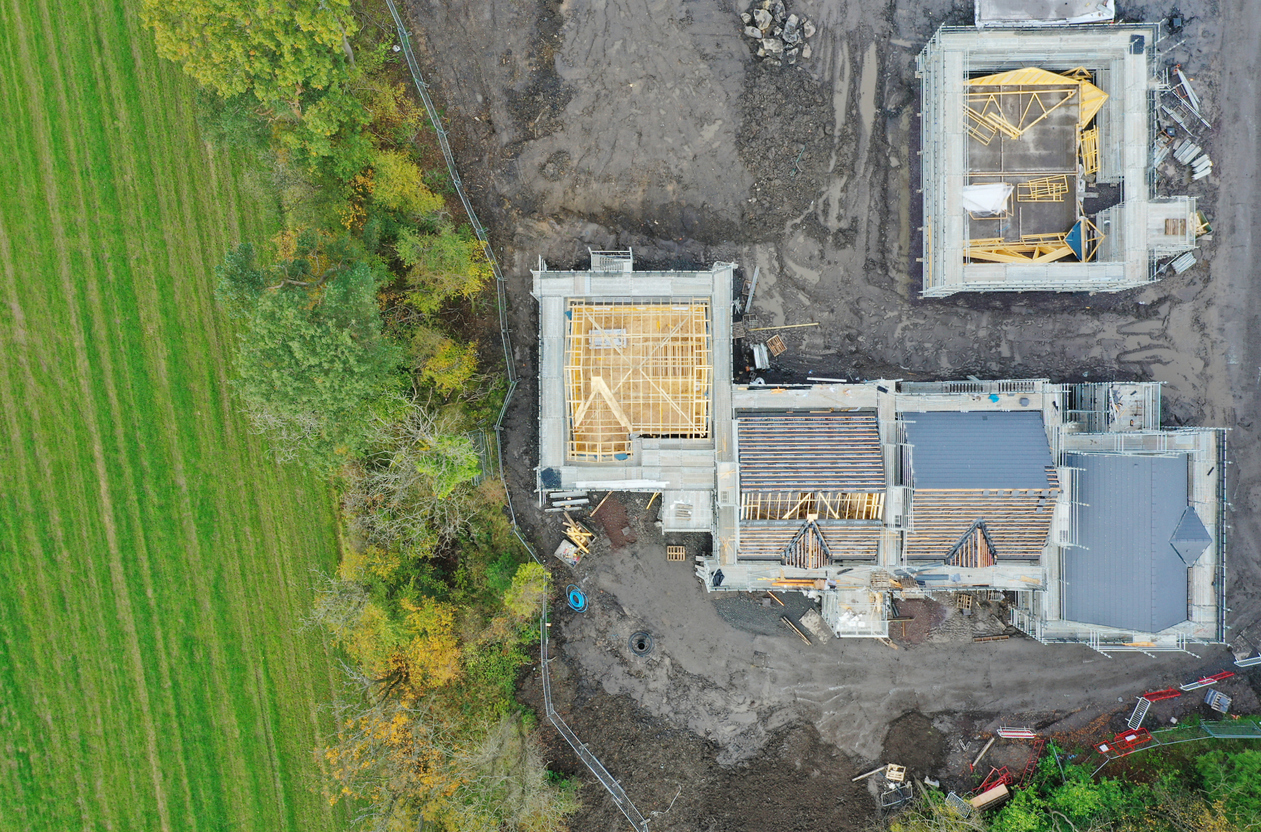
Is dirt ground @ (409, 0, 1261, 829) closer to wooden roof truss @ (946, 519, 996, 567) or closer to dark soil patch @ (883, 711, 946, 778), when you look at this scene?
dark soil patch @ (883, 711, 946, 778)

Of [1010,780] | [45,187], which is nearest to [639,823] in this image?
[1010,780]

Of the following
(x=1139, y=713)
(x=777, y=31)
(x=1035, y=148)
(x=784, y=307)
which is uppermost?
(x=777, y=31)

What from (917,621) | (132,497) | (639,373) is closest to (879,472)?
(917,621)

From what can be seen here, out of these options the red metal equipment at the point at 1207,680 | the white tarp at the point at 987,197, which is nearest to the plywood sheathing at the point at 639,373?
the white tarp at the point at 987,197

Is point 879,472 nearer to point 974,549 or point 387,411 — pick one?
point 974,549

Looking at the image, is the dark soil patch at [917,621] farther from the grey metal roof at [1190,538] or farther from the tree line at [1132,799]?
the grey metal roof at [1190,538]

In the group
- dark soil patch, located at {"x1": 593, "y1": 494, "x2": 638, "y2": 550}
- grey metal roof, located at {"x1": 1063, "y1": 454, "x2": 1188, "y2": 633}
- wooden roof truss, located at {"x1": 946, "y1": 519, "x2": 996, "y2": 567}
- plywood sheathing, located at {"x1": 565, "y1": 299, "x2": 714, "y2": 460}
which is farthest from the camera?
dark soil patch, located at {"x1": 593, "y1": 494, "x2": 638, "y2": 550}

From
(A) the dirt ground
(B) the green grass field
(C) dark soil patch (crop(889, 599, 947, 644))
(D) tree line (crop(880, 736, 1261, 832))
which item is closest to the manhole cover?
(A) the dirt ground
